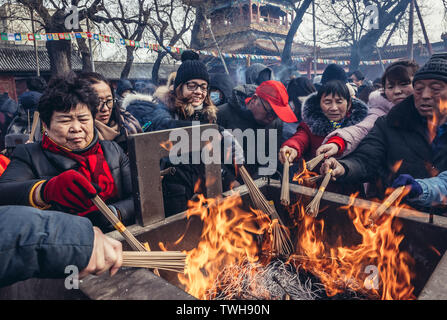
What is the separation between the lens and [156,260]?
135 centimetres

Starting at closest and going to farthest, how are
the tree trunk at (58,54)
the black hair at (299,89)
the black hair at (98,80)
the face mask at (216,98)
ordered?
the black hair at (98,80) → the face mask at (216,98) → the black hair at (299,89) → the tree trunk at (58,54)

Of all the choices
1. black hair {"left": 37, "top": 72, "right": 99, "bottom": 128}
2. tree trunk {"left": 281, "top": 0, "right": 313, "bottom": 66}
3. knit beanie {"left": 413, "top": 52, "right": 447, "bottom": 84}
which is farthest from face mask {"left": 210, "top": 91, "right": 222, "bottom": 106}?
tree trunk {"left": 281, "top": 0, "right": 313, "bottom": 66}

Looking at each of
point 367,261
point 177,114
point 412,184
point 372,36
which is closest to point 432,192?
point 412,184

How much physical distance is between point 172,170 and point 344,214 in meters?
1.40

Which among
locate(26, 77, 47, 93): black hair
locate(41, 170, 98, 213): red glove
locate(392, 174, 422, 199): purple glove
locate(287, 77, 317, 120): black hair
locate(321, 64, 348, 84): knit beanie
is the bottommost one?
locate(392, 174, 422, 199): purple glove

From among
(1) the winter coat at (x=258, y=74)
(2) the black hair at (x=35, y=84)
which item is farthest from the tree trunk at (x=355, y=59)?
(2) the black hair at (x=35, y=84)

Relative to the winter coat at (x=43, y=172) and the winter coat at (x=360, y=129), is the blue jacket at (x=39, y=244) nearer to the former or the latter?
the winter coat at (x=43, y=172)

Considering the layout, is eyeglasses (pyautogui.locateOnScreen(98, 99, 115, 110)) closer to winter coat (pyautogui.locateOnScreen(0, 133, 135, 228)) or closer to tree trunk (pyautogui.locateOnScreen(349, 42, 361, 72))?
winter coat (pyautogui.locateOnScreen(0, 133, 135, 228))

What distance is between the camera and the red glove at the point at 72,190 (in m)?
1.41

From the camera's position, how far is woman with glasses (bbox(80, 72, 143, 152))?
2.39 meters

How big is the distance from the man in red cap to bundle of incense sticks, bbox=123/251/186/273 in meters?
1.86

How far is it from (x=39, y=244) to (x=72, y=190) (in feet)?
1.77
